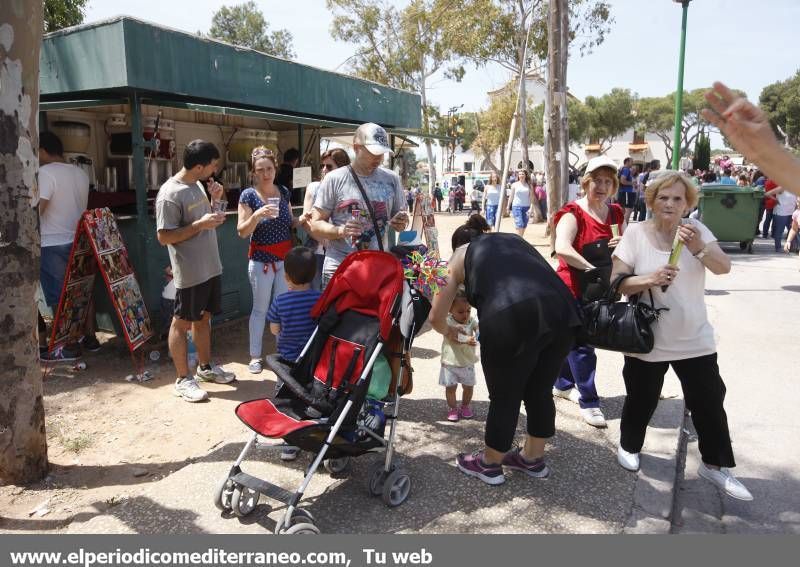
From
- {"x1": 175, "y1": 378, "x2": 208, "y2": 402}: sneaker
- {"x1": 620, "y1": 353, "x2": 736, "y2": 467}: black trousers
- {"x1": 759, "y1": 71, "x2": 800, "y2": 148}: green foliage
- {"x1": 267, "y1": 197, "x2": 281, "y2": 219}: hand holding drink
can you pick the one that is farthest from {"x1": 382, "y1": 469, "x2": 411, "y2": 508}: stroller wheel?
{"x1": 759, "y1": 71, "x2": 800, "y2": 148}: green foliage

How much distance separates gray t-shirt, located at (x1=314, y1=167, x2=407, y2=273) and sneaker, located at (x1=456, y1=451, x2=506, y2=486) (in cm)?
146

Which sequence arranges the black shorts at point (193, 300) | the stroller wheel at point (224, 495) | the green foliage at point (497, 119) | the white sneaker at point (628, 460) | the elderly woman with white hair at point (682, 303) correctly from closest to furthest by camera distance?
the stroller wheel at point (224, 495) < the elderly woman with white hair at point (682, 303) < the white sneaker at point (628, 460) < the black shorts at point (193, 300) < the green foliage at point (497, 119)

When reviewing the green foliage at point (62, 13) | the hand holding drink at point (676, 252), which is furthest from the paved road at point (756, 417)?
the green foliage at point (62, 13)

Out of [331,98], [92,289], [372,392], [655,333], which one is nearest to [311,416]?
[372,392]

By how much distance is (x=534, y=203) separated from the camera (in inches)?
819

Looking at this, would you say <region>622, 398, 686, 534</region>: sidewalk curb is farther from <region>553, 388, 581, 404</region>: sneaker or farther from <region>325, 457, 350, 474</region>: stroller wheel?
<region>325, 457, 350, 474</region>: stroller wheel

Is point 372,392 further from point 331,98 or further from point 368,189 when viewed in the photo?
point 331,98

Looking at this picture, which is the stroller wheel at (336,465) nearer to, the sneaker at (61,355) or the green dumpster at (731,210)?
the sneaker at (61,355)

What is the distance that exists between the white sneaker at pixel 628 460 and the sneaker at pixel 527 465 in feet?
1.60

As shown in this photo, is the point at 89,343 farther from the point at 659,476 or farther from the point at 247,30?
the point at 247,30

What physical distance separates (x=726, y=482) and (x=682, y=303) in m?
1.08

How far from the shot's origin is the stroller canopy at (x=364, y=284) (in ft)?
10.8

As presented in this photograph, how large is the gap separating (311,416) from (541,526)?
1.29 metres

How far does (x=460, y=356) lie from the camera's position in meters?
4.06
